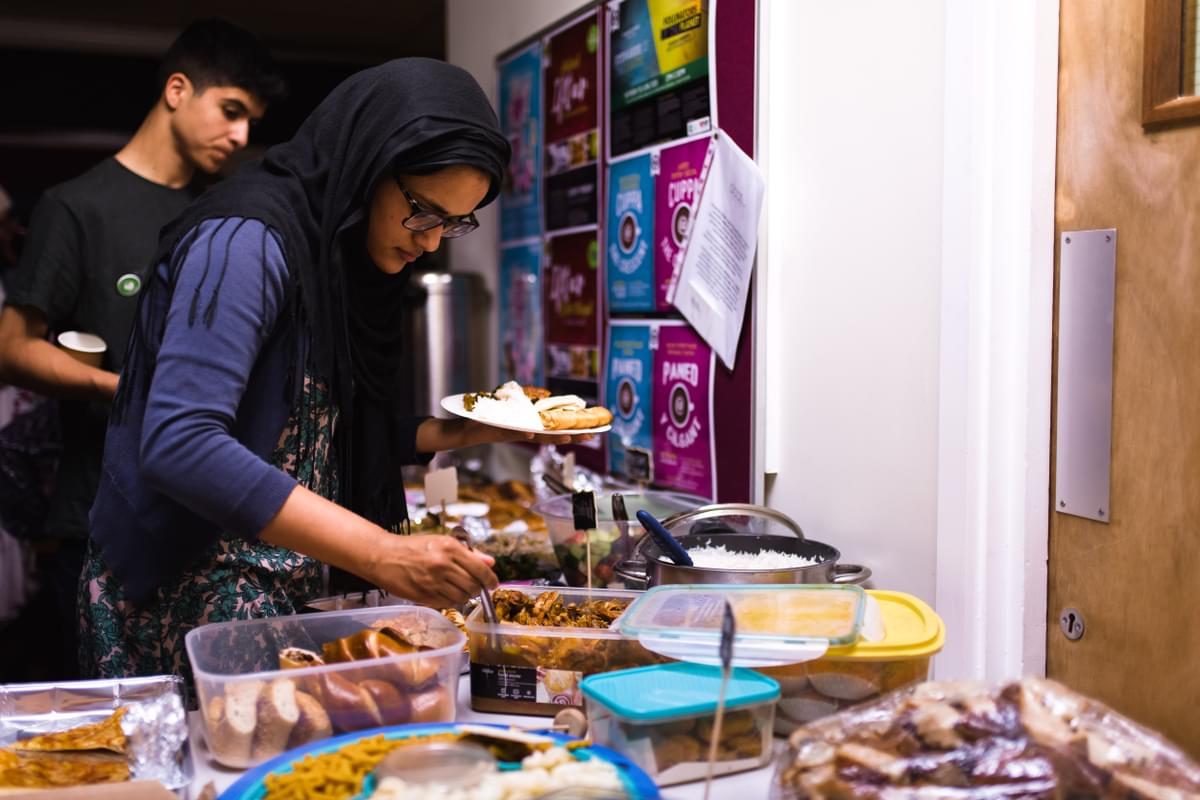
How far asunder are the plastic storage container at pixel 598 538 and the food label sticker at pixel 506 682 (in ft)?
1.60

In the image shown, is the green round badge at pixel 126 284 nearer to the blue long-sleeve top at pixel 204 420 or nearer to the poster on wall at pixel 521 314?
the blue long-sleeve top at pixel 204 420

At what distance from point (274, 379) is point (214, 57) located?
1414 mm

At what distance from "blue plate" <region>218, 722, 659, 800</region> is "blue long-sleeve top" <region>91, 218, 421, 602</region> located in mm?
296

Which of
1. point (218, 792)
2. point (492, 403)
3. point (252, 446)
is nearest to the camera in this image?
point (218, 792)

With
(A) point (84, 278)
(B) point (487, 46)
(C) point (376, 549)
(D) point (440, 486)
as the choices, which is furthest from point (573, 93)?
(C) point (376, 549)

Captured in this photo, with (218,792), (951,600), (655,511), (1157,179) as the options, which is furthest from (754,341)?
(218,792)

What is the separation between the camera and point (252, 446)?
1.52 meters

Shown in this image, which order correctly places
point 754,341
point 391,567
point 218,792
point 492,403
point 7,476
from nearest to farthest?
point 218,792 < point 391,567 < point 492,403 < point 754,341 < point 7,476

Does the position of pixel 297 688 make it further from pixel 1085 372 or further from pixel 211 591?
pixel 1085 372

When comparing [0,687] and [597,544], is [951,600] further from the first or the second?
[0,687]

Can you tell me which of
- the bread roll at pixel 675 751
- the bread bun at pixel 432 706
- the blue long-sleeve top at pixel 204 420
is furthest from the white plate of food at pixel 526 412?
the bread roll at pixel 675 751

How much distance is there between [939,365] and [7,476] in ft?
8.62

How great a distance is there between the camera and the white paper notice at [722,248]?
6.91 feet

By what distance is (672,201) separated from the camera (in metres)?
2.38
